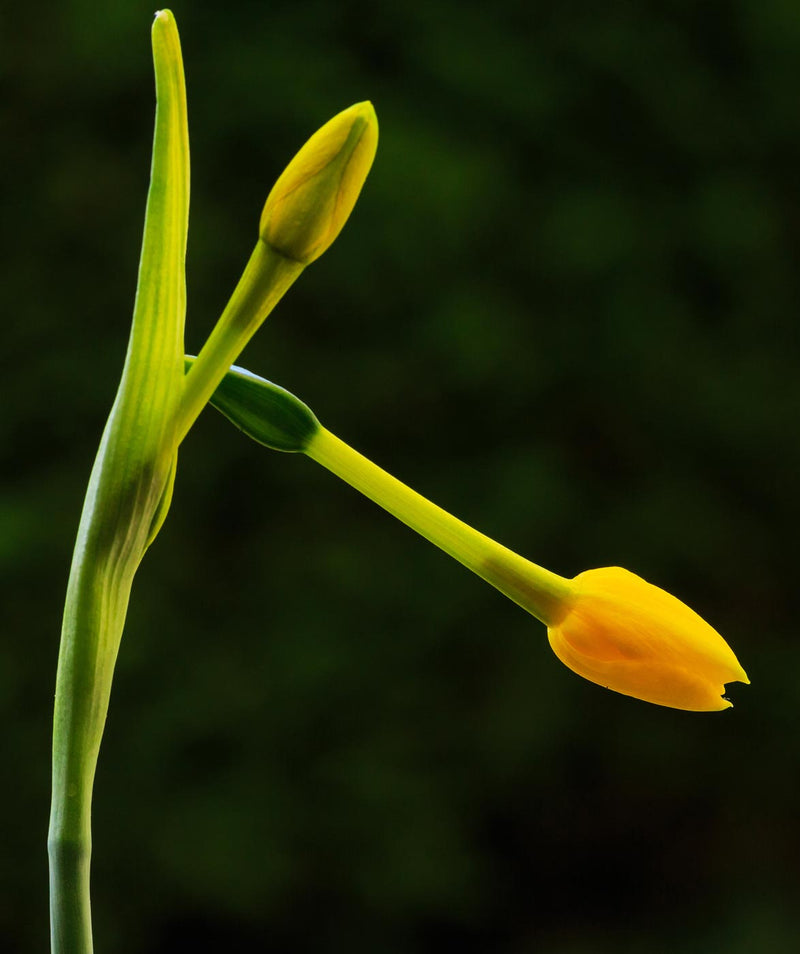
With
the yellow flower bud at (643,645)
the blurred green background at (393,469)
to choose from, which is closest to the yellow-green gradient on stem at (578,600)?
the yellow flower bud at (643,645)

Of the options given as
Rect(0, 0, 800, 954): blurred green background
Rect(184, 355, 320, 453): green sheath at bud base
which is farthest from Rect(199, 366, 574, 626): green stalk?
Rect(0, 0, 800, 954): blurred green background

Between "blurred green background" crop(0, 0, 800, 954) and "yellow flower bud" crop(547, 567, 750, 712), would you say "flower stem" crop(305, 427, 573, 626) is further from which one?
"blurred green background" crop(0, 0, 800, 954)

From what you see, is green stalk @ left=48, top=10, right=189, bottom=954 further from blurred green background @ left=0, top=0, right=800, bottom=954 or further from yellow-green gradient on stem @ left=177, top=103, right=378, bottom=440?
blurred green background @ left=0, top=0, right=800, bottom=954

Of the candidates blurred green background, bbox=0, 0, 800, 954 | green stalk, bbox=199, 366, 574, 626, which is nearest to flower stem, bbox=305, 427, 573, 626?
green stalk, bbox=199, 366, 574, 626

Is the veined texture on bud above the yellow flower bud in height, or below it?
above

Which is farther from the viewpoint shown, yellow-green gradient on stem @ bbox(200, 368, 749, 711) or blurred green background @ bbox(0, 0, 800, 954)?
blurred green background @ bbox(0, 0, 800, 954)
